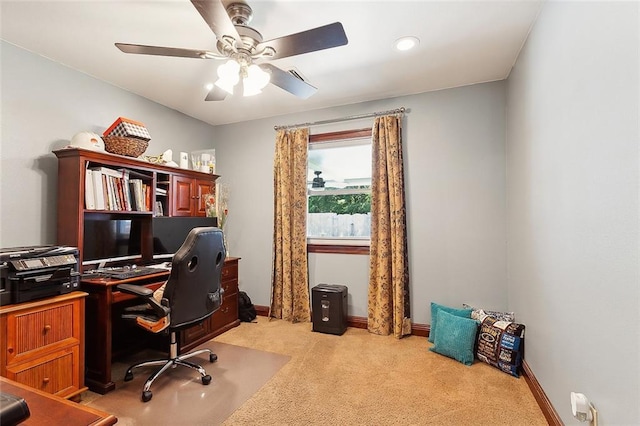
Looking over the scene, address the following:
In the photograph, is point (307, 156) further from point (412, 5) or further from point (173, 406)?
point (173, 406)

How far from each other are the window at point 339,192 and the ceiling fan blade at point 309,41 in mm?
1830

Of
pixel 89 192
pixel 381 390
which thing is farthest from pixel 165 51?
pixel 381 390

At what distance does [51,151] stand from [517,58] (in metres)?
3.95

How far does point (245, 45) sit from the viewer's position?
5.77 feet

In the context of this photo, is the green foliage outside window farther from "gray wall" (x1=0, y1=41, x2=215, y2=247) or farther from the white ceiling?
"gray wall" (x1=0, y1=41, x2=215, y2=247)

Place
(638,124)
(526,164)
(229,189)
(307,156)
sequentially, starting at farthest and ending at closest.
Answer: (229,189)
(307,156)
(526,164)
(638,124)

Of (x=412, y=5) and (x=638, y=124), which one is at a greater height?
(x=412, y=5)

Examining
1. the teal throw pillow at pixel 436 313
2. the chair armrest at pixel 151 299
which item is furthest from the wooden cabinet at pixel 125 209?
the teal throw pillow at pixel 436 313

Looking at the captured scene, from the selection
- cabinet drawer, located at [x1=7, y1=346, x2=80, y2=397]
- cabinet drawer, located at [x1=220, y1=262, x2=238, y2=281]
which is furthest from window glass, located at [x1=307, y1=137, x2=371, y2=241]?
cabinet drawer, located at [x1=7, y1=346, x2=80, y2=397]

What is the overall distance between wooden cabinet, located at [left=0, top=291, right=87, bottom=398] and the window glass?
7.71 feet

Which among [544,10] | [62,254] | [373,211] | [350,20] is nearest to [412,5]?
[350,20]

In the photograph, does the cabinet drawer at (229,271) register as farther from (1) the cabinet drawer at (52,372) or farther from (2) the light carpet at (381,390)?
(1) the cabinet drawer at (52,372)

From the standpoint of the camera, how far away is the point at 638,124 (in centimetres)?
101

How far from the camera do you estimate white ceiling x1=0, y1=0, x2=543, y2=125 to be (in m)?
1.89
